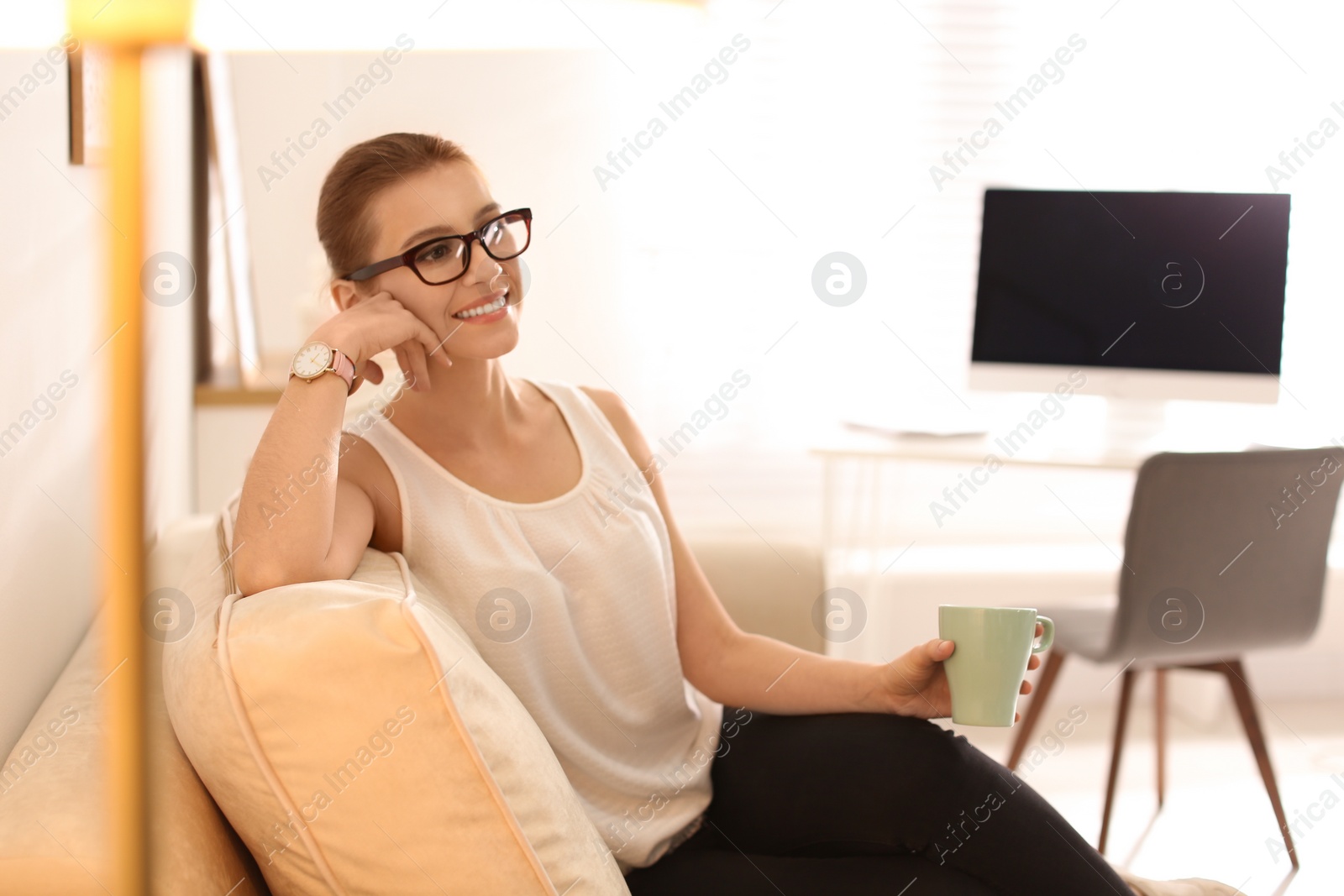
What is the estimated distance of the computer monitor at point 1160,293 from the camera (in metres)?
2.34

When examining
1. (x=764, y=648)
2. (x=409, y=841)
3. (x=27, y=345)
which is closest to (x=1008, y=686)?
(x=764, y=648)

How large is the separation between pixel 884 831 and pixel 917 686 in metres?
0.14

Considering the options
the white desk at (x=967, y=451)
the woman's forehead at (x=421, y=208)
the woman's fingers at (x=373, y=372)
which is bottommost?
the white desk at (x=967, y=451)

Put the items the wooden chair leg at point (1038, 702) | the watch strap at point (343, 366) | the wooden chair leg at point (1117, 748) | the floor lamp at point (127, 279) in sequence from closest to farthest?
the floor lamp at point (127, 279), the watch strap at point (343, 366), the wooden chair leg at point (1117, 748), the wooden chair leg at point (1038, 702)

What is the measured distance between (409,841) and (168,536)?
0.96m

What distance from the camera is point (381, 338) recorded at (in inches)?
40.9

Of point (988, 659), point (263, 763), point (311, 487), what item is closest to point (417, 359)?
point (311, 487)

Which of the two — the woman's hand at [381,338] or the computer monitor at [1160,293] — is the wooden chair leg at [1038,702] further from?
the woman's hand at [381,338]

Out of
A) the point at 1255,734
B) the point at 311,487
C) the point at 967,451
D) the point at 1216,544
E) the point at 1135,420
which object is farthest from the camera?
the point at 1135,420

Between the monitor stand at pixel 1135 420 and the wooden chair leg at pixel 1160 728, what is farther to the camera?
the monitor stand at pixel 1135 420

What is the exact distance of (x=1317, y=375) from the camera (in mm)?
3053

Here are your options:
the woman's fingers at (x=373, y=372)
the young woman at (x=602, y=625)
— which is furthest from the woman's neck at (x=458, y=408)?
the woman's fingers at (x=373, y=372)

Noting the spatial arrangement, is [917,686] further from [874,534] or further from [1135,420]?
[1135,420]

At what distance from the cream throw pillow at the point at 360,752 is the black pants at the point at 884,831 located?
0.33 metres
